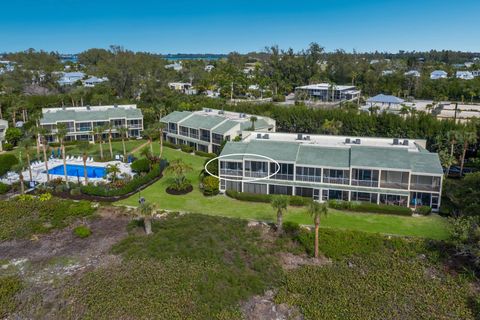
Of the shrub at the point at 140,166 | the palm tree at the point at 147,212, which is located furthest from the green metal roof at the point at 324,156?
the shrub at the point at 140,166

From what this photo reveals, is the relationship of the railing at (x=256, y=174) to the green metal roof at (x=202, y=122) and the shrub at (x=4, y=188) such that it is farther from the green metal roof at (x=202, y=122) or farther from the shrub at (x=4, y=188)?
the shrub at (x=4, y=188)

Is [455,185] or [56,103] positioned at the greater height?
[56,103]

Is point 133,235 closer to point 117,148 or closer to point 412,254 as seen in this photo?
point 412,254

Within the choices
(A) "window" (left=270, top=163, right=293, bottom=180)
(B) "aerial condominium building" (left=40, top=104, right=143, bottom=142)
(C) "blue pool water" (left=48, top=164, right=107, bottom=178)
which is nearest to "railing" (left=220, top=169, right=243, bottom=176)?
(A) "window" (left=270, top=163, right=293, bottom=180)

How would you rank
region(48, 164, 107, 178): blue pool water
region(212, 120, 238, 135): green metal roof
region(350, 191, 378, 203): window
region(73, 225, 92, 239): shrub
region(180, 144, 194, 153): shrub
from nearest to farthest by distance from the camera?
region(73, 225, 92, 239): shrub < region(350, 191, 378, 203): window < region(48, 164, 107, 178): blue pool water < region(212, 120, 238, 135): green metal roof < region(180, 144, 194, 153): shrub

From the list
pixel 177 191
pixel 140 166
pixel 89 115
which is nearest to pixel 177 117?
pixel 89 115

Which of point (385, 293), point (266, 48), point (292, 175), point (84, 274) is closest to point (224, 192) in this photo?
point (292, 175)

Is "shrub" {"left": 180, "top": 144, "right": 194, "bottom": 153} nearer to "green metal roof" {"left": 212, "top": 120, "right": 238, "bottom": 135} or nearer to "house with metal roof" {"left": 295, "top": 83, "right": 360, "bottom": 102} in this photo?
"green metal roof" {"left": 212, "top": 120, "right": 238, "bottom": 135}

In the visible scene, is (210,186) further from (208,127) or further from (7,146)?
(7,146)
